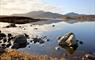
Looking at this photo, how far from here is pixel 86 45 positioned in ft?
115

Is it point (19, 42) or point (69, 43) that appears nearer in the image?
point (19, 42)

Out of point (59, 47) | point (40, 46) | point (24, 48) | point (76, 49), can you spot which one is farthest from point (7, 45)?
point (76, 49)

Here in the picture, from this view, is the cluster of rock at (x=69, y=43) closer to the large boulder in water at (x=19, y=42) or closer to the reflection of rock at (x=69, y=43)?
the reflection of rock at (x=69, y=43)

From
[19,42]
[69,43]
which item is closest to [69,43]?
[69,43]

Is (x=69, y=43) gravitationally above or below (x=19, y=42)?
below

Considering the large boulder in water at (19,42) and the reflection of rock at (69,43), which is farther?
the large boulder in water at (19,42)

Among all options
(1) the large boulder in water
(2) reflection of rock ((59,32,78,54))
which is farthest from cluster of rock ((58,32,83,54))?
(1) the large boulder in water

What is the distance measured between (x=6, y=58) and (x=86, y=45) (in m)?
15.5

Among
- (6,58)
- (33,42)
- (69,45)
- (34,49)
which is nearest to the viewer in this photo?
(6,58)

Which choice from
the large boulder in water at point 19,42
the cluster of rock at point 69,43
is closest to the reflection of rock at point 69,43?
the cluster of rock at point 69,43

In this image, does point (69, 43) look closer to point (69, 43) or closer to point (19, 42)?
point (69, 43)

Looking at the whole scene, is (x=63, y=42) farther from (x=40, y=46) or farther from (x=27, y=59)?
(x=27, y=59)

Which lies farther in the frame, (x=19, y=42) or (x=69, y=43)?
(x=69, y=43)

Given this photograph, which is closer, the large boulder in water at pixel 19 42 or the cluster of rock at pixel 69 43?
the cluster of rock at pixel 69 43
